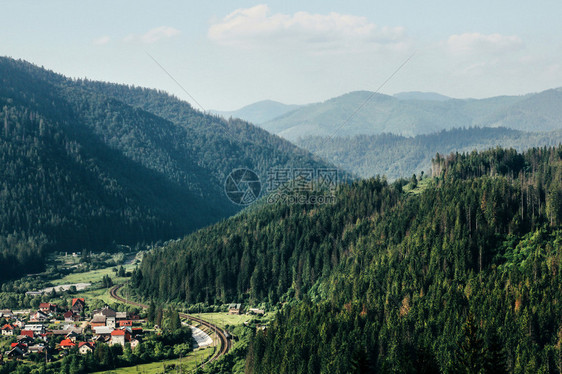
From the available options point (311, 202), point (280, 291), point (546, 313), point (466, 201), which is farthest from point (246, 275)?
point (546, 313)

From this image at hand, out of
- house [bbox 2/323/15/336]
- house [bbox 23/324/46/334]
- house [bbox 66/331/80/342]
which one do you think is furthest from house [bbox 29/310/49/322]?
house [bbox 66/331/80/342]

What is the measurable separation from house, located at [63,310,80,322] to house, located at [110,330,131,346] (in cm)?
2534

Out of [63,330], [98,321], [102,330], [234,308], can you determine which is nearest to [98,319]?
[98,321]

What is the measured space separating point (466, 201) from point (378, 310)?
4231cm

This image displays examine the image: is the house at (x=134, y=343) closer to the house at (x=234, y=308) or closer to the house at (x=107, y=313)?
the house at (x=107, y=313)

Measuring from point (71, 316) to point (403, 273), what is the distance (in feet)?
251

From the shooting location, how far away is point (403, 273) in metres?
125

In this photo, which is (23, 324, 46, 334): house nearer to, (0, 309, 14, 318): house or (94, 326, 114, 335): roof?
(94, 326, 114, 335): roof

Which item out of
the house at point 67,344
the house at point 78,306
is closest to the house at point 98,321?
the house at point 67,344

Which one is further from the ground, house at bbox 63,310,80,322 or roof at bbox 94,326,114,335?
roof at bbox 94,326,114,335

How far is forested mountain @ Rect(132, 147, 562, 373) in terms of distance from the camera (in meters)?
95.6

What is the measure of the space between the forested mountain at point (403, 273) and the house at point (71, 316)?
2732cm

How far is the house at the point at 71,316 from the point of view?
143725mm

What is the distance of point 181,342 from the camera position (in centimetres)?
12319
